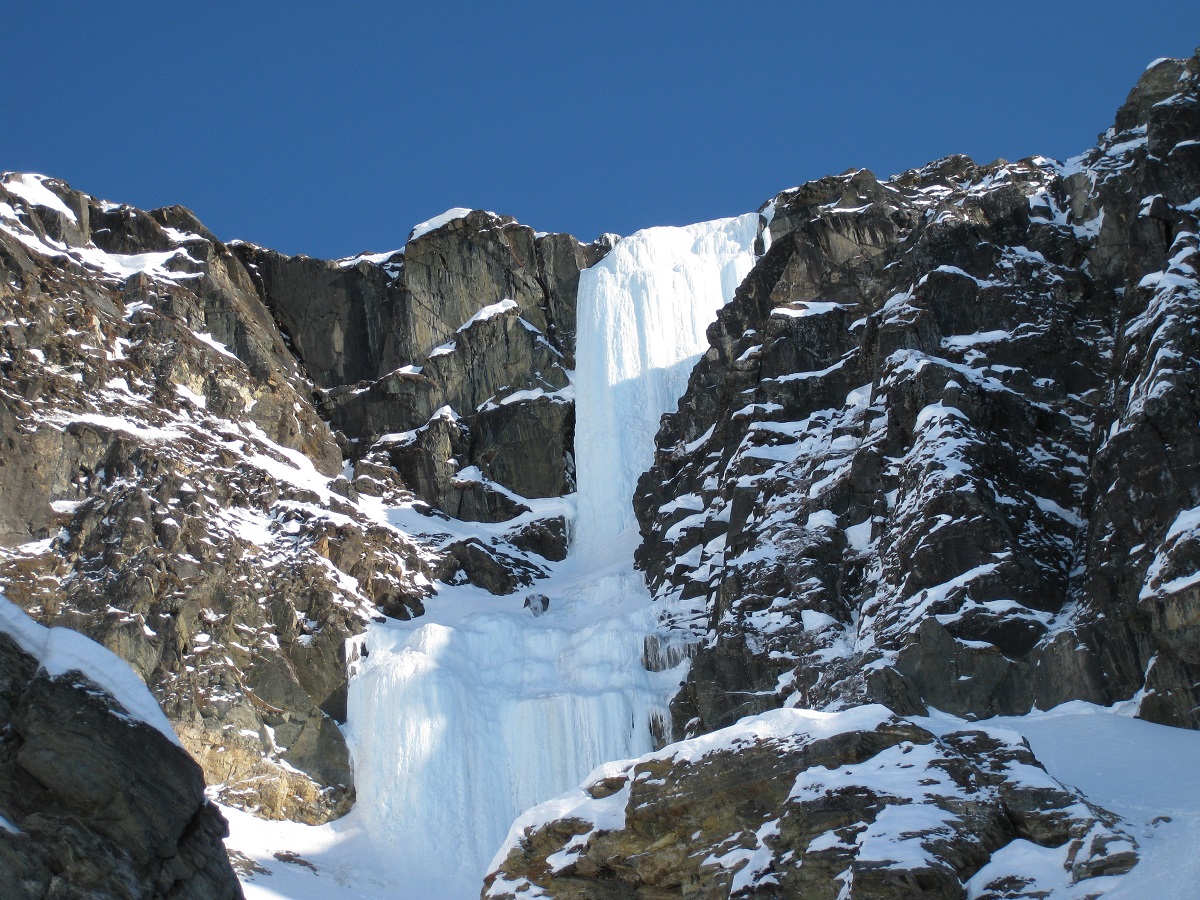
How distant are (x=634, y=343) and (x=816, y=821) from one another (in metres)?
43.1

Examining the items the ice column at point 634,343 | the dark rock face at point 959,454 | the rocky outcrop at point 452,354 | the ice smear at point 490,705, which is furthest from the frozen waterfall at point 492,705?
the rocky outcrop at point 452,354

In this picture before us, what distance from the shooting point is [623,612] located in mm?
48156

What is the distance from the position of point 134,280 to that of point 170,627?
18561mm

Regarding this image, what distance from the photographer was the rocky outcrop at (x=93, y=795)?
14.7 m

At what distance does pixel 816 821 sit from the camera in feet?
64.6

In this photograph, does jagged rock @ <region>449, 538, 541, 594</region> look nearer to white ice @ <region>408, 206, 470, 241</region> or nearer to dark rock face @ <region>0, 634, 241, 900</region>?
white ice @ <region>408, 206, 470, 241</region>

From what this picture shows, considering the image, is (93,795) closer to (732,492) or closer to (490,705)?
(490,705)

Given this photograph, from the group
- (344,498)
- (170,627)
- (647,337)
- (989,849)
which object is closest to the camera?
(989,849)

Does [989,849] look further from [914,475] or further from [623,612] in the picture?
[623,612]

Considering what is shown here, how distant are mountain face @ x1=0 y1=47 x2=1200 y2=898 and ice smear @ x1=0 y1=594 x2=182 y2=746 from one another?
0.37m

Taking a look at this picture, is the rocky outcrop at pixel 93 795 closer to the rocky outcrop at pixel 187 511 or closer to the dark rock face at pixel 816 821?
the dark rock face at pixel 816 821

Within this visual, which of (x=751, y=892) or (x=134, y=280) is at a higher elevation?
(x=134, y=280)

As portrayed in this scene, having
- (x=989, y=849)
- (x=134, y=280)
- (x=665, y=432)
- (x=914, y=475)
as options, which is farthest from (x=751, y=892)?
(x=134, y=280)

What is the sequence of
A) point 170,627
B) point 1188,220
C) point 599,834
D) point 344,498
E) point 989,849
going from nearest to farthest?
point 989,849 < point 599,834 < point 1188,220 < point 170,627 < point 344,498
